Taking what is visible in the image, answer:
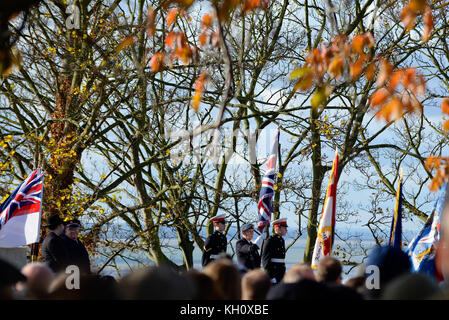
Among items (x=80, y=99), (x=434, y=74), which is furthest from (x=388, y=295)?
(x=434, y=74)

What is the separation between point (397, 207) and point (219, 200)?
6.57m

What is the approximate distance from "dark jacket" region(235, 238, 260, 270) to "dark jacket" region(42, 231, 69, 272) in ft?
8.94

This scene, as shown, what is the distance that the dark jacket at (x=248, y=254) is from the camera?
8711 millimetres

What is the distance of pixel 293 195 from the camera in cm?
1363

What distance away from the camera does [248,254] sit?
8.83 m

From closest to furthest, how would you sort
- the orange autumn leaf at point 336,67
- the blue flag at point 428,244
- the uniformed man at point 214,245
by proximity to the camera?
the orange autumn leaf at point 336,67
the blue flag at point 428,244
the uniformed man at point 214,245

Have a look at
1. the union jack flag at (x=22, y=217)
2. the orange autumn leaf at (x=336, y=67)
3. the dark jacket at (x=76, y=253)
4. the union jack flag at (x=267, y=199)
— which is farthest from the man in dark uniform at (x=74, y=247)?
the orange autumn leaf at (x=336, y=67)

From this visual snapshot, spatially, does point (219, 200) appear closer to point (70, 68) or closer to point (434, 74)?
point (70, 68)

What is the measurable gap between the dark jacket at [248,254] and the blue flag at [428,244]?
7.53 feet

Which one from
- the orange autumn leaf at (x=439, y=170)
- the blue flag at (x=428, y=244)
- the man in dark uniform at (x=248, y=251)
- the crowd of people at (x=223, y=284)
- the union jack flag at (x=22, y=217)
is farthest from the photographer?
the man in dark uniform at (x=248, y=251)

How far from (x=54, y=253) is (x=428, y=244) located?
4595 millimetres

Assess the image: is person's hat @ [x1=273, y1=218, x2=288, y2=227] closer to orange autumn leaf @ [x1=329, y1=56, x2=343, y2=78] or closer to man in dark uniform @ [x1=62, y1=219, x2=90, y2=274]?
man in dark uniform @ [x1=62, y1=219, x2=90, y2=274]

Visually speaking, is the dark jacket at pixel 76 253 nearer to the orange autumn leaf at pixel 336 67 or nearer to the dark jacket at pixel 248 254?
the dark jacket at pixel 248 254

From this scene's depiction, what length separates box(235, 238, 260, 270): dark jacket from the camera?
8711 mm
